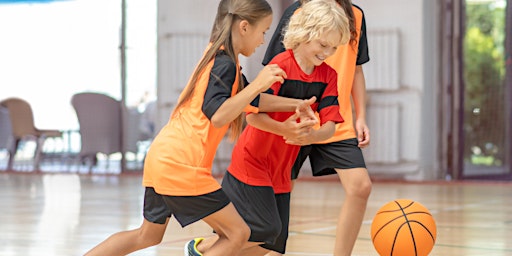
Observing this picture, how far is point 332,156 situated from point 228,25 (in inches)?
34.8

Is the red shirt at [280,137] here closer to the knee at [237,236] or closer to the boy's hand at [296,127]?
the boy's hand at [296,127]

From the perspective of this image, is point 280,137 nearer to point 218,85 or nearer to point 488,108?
point 218,85

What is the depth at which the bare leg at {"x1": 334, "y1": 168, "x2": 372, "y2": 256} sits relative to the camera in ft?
10.6

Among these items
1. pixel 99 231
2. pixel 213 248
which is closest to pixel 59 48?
pixel 99 231

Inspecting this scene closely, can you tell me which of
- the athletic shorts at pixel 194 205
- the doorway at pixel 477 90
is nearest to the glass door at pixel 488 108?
the doorway at pixel 477 90

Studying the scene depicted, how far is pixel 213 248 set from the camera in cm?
255

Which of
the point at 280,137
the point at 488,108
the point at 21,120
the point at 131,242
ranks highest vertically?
the point at 280,137

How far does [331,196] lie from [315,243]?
303cm

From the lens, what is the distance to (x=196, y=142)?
98.3 inches

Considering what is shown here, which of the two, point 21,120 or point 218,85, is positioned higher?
point 218,85

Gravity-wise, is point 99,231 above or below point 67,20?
below

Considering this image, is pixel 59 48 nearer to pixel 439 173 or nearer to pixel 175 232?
pixel 439 173

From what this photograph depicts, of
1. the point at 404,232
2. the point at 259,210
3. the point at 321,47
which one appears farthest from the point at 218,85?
the point at 404,232

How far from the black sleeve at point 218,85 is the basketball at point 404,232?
1.26 meters
